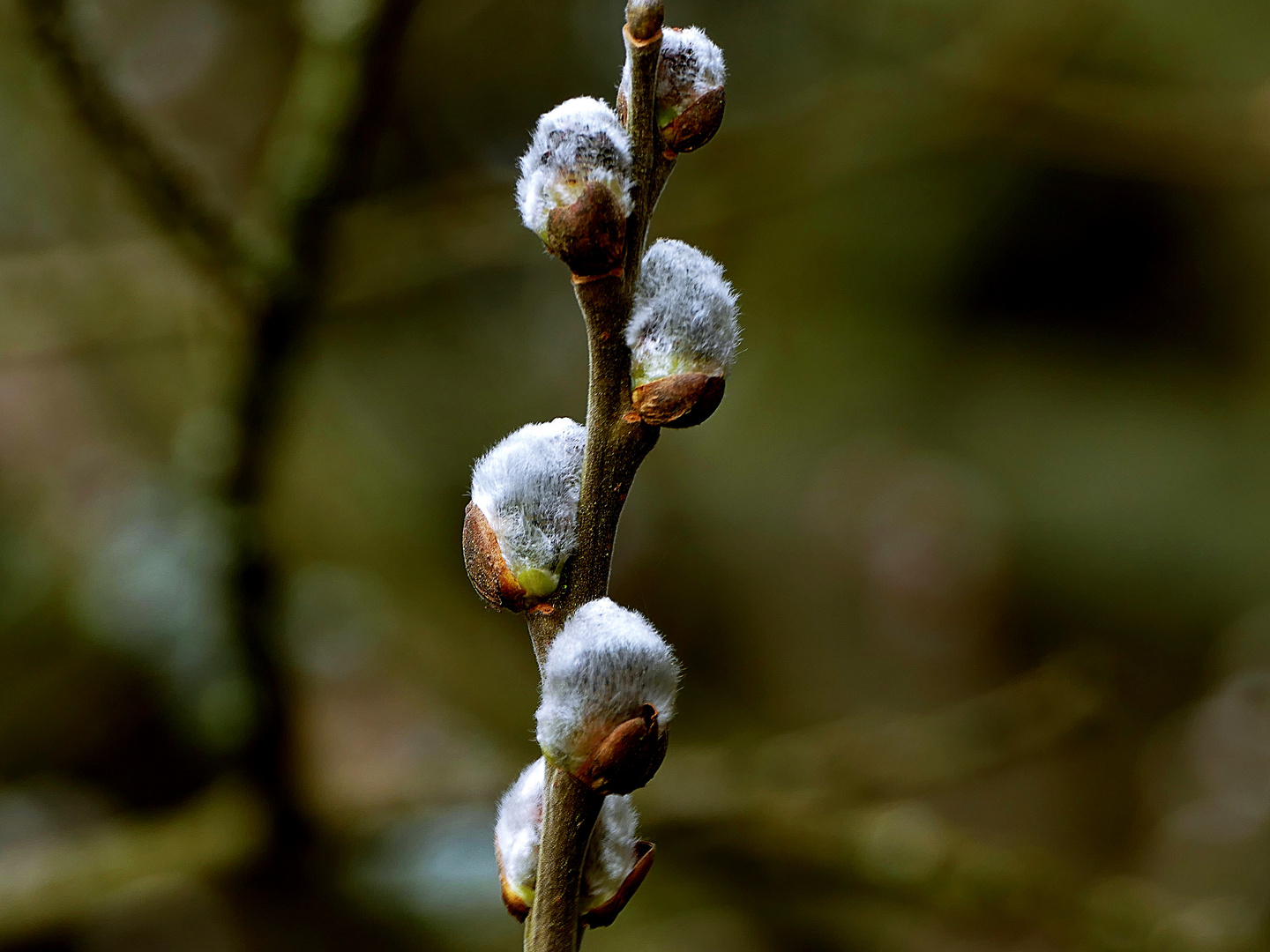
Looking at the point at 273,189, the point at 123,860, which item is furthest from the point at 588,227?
the point at 123,860

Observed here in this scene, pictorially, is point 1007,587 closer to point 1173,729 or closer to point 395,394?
point 1173,729

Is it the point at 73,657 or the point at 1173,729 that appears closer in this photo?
the point at 73,657

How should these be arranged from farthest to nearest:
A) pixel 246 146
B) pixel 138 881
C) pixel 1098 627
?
pixel 1098 627, pixel 246 146, pixel 138 881

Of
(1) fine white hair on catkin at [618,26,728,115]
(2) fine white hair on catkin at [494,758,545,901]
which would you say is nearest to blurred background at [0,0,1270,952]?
(1) fine white hair on catkin at [618,26,728,115]

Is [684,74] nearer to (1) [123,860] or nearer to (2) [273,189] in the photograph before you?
(2) [273,189]

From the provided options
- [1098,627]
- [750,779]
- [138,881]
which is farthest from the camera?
[1098,627]

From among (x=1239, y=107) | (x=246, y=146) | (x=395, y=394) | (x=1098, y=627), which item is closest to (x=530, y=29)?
(x=246, y=146)
